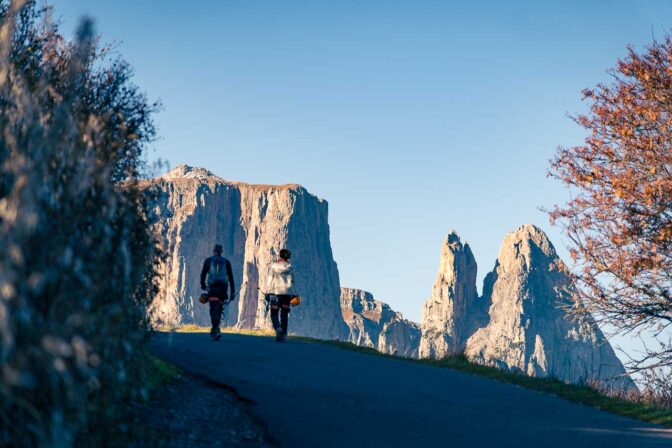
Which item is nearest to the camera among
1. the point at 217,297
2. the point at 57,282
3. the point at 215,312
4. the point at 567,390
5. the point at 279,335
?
the point at 57,282

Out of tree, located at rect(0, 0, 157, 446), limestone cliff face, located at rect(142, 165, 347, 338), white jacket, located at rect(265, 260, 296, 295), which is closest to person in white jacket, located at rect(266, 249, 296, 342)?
white jacket, located at rect(265, 260, 296, 295)

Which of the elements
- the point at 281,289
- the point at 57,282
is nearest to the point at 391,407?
the point at 57,282

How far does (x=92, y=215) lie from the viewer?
6.59 meters

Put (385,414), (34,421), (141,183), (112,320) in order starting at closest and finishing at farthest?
1. (34,421)
2. (112,320)
3. (385,414)
4. (141,183)

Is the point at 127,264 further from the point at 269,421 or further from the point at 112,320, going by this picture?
the point at 269,421

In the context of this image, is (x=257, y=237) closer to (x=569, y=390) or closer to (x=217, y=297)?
(x=217, y=297)

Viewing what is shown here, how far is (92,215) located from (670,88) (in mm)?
14065

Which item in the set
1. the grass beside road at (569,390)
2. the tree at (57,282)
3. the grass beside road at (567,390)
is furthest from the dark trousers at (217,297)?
the tree at (57,282)

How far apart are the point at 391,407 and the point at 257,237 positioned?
165697mm

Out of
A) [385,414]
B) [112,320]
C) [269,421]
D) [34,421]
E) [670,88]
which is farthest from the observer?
[670,88]

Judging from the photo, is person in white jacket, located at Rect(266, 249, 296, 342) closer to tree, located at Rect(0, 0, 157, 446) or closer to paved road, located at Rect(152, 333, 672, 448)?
paved road, located at Rect(152, 333, 672, 448)

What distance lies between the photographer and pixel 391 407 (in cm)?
1057

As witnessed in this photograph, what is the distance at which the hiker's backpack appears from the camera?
1906 centimetres

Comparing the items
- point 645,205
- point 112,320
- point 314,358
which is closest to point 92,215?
point 112,320
